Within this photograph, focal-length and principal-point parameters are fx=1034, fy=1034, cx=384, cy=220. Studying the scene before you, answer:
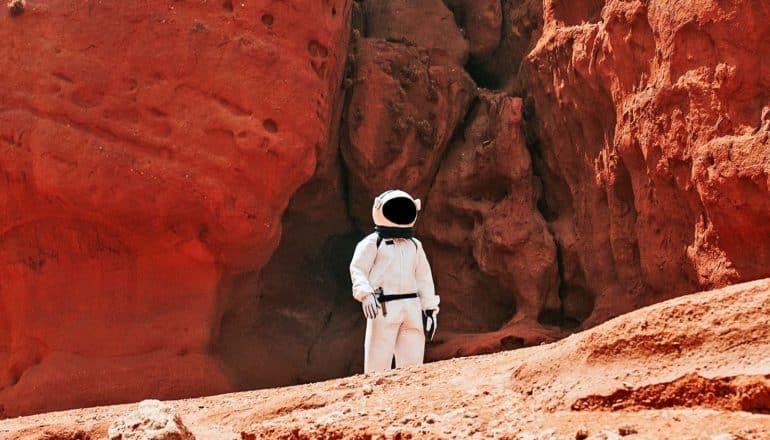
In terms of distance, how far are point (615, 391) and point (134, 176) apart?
244 inches

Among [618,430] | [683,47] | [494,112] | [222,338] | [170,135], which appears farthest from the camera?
[494,112]

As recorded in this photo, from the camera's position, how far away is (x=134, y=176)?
9.00 metres

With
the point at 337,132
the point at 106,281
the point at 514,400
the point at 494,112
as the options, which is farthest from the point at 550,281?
the point at 514,400

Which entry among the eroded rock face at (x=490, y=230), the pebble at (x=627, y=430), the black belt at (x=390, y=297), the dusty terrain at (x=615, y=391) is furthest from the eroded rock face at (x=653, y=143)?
the pebble at (x=627, y=430)

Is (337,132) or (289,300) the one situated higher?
(337,132)

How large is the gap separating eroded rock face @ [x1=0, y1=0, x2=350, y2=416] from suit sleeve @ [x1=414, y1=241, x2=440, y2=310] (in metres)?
2.06

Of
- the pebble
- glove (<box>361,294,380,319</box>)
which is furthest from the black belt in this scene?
the pebble

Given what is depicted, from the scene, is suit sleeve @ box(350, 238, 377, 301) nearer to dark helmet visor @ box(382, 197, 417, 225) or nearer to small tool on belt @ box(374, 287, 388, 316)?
small tool on belt @ box(374, 287, 388, 316)

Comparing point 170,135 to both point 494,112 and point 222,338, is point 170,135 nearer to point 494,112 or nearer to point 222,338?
point 222,338

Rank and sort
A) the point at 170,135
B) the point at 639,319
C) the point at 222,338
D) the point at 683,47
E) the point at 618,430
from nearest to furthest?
the point at 618,430, the point at 639,319, the point at 683,47, the point at 170,135, the point at 222,338

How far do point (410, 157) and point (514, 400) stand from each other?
6880mm

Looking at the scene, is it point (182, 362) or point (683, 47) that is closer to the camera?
point (683, 47)

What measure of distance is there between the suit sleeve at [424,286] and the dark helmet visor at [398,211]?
29 centimetres

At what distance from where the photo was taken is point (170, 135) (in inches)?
360
